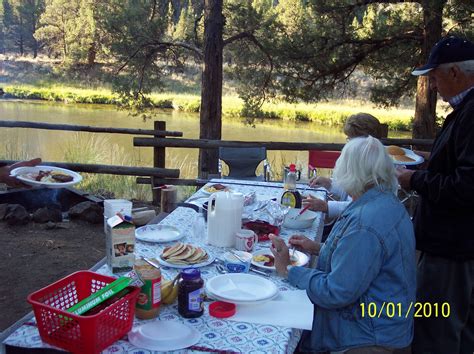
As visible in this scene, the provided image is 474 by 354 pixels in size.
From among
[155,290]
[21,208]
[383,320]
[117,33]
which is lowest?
[21,208]

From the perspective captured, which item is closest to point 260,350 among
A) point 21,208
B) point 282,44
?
point 21,208

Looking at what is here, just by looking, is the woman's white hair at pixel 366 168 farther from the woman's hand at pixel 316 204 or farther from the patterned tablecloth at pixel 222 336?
the woman's hand at pixel 316 204

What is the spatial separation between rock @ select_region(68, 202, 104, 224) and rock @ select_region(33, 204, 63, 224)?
0.40 feet

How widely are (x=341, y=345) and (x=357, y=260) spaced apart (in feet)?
1.10

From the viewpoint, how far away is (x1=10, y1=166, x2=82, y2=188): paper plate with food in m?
3.18

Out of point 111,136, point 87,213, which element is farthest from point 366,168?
point 111,136

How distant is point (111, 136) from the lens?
39.8 ft

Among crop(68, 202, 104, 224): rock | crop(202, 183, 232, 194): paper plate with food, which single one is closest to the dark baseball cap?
crop(202, 183, 232, 194): paper plate with food

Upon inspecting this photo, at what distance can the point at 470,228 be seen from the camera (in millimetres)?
2160

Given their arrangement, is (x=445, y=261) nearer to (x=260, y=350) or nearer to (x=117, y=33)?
(x=260, y=350)

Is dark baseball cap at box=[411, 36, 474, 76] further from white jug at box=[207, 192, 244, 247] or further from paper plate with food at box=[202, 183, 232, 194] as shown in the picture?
paper plate with food at box=[202, 183, 232, 194]

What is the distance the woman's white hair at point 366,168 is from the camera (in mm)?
1891

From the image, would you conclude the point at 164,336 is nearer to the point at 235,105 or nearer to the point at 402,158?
the point at 402,158

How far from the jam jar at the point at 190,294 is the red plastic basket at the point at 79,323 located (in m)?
0.16
